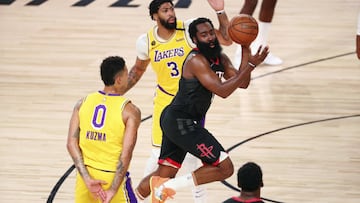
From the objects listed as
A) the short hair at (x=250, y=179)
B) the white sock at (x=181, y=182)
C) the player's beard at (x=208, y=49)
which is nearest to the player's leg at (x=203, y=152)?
the white sock at (x=181, y=182)

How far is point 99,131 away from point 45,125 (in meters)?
4.30

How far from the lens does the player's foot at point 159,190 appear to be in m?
7.02

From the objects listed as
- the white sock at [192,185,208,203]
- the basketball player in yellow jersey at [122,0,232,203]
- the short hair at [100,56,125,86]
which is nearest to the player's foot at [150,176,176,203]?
the basketball player in yellow jersey at [122,0,232,203]

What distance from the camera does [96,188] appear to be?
20.3 ft

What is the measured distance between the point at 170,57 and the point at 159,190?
116cm

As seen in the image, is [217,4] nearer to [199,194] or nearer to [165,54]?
[165,54]

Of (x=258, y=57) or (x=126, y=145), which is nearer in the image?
(x=126, y=145)

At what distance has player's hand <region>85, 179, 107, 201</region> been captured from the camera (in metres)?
6.18

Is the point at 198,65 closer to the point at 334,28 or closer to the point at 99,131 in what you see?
the point at 99,131

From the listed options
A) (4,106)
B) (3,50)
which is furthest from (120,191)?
(3,50)

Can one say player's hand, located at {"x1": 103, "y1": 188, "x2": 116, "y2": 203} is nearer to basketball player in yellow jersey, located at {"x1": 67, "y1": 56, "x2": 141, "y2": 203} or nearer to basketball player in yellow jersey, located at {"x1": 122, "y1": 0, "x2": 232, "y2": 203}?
basketball player in yellow jersey, located at {"x1": 67, "y1": 56, "x2": 141, "y2": 203}

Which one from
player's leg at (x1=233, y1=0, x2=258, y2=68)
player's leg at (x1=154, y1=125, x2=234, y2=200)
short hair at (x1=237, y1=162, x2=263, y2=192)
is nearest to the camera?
short hair at (x1=237, y1=162, x2=263, y2=192)

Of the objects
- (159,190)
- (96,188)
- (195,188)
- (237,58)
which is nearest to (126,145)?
(96,188)

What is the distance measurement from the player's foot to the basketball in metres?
1.28
